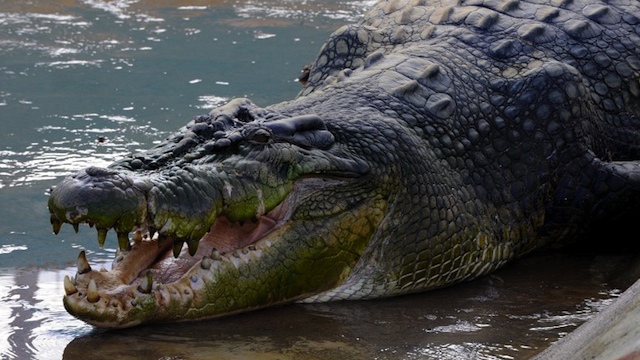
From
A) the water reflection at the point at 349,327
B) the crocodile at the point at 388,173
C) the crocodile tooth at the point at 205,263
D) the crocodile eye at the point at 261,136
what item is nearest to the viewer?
the water reflection at the point at 349,327

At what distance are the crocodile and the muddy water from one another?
5.1 inches

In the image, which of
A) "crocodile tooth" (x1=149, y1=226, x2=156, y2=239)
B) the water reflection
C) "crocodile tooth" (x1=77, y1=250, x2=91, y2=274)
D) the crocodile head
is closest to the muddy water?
the water reflection

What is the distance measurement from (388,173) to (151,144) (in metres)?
2.15

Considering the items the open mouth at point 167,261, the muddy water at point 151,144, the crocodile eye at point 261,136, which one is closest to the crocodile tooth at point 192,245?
the open mouth at point 167,261

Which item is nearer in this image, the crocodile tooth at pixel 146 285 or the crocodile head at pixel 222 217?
the crocodile head at pixel 222 217

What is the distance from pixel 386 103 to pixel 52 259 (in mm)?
1464

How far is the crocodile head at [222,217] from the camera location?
342 cm

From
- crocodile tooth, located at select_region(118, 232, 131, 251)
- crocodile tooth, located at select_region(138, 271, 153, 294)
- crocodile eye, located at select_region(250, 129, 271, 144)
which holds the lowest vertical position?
crocodile tooth, located at select_region(138, 271, 153, 294)

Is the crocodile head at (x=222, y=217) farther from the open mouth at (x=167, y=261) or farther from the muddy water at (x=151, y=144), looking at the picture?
the muddy water at (x=151, y=144)

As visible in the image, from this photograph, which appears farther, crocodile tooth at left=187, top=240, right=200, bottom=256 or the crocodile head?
crocodile tooth at left=187, top=240, right=200, bottom=256

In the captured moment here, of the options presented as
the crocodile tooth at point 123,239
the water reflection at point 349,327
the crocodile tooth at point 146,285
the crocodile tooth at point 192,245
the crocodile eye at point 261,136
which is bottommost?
the water reflection at point 349,327

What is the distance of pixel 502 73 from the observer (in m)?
4.75

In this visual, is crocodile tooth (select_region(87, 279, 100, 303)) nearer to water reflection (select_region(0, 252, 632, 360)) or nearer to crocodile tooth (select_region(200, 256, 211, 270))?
water reflection (select_region(0, 252, 632, 360))

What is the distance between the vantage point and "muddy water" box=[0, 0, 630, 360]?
3.57 m
